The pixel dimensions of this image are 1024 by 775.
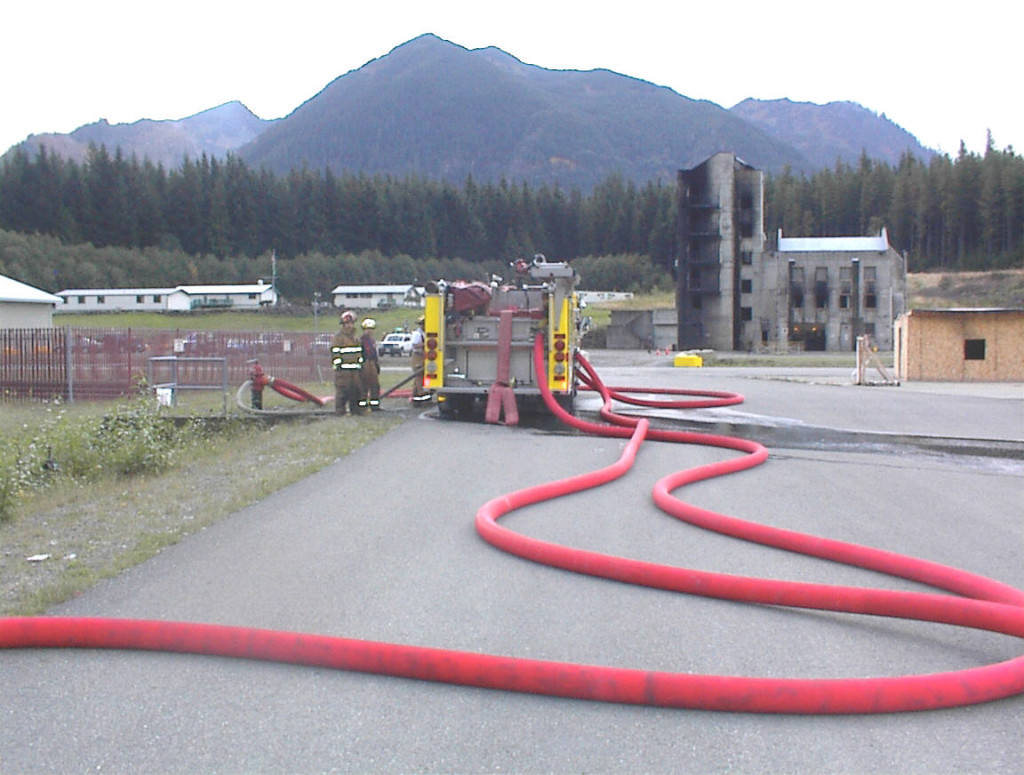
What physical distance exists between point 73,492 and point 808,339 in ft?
248

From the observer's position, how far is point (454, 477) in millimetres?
9922

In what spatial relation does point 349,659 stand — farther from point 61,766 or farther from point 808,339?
point 808,339

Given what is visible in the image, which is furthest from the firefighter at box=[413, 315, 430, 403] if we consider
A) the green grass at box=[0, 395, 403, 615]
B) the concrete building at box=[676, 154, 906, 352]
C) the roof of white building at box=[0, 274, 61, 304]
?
the concrete building at box=[676, 154, 906, 352]

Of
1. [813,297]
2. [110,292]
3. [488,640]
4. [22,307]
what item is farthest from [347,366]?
[813,297]

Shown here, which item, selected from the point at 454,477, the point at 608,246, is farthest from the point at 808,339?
the point at 454,477

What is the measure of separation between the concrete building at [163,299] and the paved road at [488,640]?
68.4 meters

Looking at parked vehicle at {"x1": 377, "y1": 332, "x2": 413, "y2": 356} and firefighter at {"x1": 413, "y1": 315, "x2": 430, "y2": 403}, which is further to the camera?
parked vehicle at {"x1": 377, "y1": 332, "x2": 413, "y2": 356}

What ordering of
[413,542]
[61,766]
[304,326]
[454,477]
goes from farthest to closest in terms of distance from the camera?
1. [304,326]
2. [454,477]
3. [413,542]
4. [61,766]

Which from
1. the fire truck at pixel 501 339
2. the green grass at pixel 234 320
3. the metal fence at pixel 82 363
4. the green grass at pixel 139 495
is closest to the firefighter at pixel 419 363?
the fire truck at pixel 501 339

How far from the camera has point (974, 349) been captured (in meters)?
30.3

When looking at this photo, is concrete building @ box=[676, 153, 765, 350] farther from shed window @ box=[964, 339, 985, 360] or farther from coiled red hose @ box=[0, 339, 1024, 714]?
coiled red hose @ box=[0, 339, 1024, 714]

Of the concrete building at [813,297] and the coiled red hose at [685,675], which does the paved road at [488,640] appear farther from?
the concrete building at [813,297]

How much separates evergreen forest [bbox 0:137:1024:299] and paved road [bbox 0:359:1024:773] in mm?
70422

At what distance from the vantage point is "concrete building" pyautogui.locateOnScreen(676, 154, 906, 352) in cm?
7850
